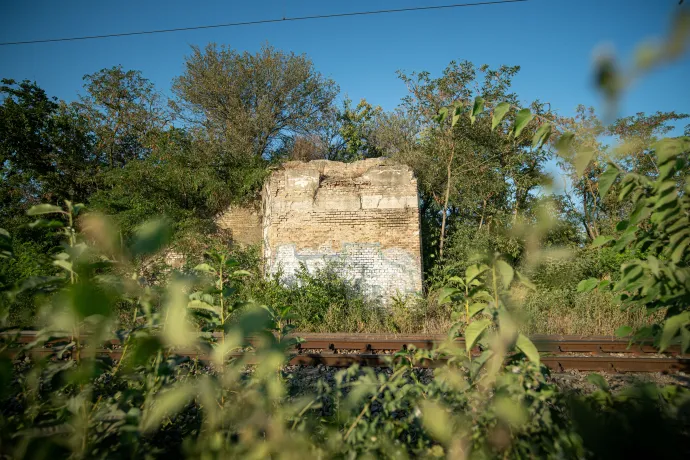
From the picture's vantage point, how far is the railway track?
4645 mm

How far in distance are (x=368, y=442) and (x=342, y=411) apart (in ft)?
0.80

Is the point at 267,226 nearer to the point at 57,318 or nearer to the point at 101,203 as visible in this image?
the point at 101,203

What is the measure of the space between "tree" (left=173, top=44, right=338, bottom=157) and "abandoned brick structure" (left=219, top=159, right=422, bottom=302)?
9393 millimetres

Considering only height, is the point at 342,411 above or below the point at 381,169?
below

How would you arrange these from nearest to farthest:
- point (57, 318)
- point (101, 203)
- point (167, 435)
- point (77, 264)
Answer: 1. point (57, 318)
2. point (77, 264)
3. point (167, 435)
4. point (101, 203)

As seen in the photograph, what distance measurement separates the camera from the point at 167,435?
1.65m

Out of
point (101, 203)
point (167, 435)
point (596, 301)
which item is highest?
point (101, 203)

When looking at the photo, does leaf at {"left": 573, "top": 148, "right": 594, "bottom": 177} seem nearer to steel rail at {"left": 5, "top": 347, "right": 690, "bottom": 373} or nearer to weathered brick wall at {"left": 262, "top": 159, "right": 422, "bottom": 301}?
steel rail at {"left": 5, "top": 347, "right": 690, "bottom": 373}

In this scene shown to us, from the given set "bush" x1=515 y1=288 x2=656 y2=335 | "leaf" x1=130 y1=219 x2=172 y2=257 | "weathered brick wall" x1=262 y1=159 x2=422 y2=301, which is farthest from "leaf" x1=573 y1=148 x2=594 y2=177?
"weathered brick wall" x1=262 y1=159 x2=422 y2=301

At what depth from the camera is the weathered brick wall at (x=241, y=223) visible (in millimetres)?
12195

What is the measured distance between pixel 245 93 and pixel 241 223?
9.95 m

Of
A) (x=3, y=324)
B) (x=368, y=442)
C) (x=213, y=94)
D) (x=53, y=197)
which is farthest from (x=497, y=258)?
(x=213, y=94)

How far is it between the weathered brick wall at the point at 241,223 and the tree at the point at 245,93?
6.74m

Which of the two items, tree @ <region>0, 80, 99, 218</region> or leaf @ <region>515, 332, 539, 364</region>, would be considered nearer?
leaf @ <region>515, 332, 539, 364</region>
